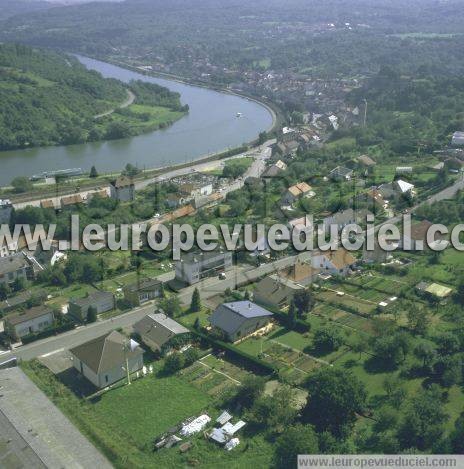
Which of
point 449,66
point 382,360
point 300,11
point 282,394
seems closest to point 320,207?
point 382,360

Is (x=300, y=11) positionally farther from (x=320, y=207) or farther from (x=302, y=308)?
(x=302, y=308)

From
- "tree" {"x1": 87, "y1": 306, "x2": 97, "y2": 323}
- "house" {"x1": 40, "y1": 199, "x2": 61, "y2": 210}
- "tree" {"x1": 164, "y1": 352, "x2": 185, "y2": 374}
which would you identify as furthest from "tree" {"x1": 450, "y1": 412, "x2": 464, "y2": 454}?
"house" {"x1": 40, "y1": 199, "x2": 61, "y2": 210}

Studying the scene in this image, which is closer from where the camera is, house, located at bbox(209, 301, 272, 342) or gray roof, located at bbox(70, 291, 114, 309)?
house, located at bbox(209, 301, 272, 342)

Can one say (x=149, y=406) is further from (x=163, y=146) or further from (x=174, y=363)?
(x=163, y=146)

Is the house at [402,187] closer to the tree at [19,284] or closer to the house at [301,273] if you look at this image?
the house at [301,273]

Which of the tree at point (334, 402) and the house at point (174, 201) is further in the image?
the house at point (174, 201)

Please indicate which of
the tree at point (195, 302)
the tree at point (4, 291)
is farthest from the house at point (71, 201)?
the tree at point (195, 302)

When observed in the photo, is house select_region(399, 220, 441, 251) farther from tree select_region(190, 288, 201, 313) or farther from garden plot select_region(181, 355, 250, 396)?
garden plot select_region(181, 355, 250, 396)
